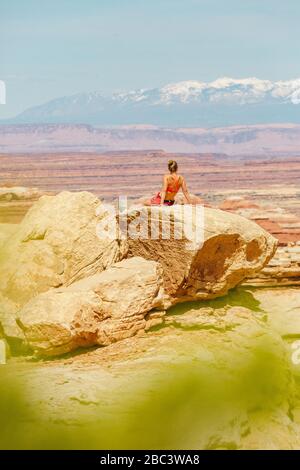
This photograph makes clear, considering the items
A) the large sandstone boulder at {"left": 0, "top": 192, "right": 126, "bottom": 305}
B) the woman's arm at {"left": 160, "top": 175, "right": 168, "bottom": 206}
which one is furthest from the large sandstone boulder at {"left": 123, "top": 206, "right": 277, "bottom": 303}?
the woman's arm at {"left": 160, "top": 175, "right": 168, "bottom": 206}

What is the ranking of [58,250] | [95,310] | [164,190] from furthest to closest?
1. [164,190]
2. [58,250]
3. [95,310]

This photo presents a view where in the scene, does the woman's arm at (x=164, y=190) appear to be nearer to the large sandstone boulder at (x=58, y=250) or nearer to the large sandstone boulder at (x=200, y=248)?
the large sandstone boulder at (x=200, y=248)

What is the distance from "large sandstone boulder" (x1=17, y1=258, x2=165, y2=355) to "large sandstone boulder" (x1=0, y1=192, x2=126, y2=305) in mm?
606

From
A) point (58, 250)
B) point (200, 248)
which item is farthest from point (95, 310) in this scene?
point (200, 248)

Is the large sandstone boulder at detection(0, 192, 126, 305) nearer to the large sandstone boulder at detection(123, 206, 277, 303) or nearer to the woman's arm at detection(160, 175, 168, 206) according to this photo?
the large sandstone boulder at detection(123, 206, 277, 303)

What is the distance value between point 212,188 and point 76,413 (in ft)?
279

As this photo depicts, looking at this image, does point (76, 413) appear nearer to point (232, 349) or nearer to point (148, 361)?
point (148, 361)

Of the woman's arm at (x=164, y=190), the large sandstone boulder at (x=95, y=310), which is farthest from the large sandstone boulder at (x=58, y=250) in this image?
the woman's arm at (x=164, y=190)

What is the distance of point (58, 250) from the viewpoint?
9.28m

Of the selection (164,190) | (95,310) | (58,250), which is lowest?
(95,310)

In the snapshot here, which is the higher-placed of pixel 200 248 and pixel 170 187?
pixel 170 187

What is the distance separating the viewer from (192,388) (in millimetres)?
7527

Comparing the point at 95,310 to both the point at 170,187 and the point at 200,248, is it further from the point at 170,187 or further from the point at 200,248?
the point at 170,187

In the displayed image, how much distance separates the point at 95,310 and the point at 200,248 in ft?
5.69
